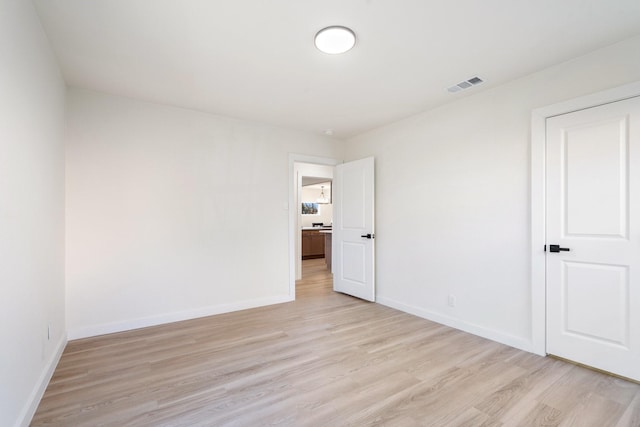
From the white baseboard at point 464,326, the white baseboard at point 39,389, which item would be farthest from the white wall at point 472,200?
the white baseboard at point 39,389

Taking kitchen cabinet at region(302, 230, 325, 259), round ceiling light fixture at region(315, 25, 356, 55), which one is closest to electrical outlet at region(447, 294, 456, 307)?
round ceiling light fixture at region(315, 25, 356, 55)

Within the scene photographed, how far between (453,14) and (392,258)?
9.58 feet

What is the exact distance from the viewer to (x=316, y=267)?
7379 millimetres

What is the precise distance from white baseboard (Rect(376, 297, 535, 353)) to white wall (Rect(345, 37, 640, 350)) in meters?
0.01

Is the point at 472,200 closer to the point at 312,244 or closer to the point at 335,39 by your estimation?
the point at 335,39

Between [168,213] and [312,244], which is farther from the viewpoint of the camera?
[312,244]

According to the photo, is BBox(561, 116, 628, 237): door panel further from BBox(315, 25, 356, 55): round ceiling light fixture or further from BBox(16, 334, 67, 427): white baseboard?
BBox(16, 334, 67, 427): white baseboard

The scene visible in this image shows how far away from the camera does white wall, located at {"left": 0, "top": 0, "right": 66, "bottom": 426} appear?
1523 millimetres

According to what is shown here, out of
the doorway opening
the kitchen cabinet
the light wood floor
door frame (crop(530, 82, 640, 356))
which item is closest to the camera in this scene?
the light wood floor

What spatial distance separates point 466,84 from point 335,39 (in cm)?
153

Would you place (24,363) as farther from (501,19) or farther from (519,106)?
(519,106)

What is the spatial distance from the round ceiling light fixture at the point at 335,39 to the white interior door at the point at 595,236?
189cm

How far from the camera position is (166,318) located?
139 inches

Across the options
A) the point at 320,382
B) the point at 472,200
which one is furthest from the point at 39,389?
the point at 472,200
